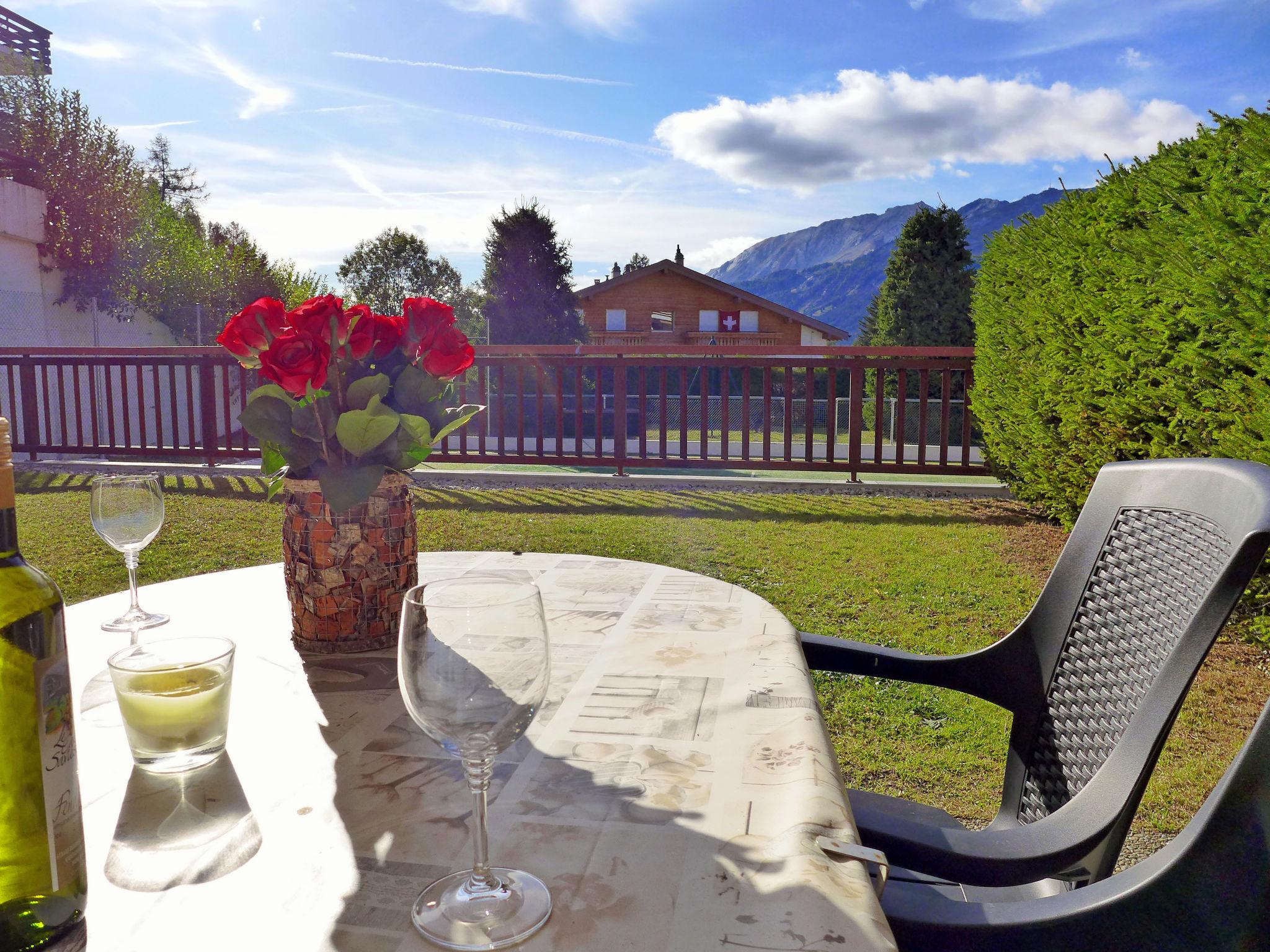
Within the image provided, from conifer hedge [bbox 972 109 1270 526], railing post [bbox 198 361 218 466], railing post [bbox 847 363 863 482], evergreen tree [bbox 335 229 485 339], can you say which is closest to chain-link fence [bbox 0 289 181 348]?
railing post [bbox 198 361 218 466]

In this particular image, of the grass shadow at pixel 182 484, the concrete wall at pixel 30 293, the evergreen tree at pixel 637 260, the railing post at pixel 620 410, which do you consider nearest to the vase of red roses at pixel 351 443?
the grass shadow at pixel 182 484

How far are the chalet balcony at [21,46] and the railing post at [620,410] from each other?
17061mm

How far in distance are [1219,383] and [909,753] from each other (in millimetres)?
1837

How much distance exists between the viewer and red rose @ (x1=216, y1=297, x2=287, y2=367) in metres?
1.10

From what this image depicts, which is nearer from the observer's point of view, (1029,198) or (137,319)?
A: (137,319)

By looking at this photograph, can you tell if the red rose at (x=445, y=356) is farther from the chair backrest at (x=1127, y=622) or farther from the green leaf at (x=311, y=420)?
the chair backrest at (x=1127, y=622)

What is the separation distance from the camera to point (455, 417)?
1150mm

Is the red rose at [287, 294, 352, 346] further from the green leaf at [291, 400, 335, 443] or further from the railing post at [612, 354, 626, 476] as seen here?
the railing post at [612, 354, 626, 476]

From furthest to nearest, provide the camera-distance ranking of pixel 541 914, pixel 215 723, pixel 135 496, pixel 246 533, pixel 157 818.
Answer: pixel 246 533, pixel 135 496, pixel 215 723, pixel 157 818, pixel 541 914

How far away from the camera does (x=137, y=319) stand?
743 inches

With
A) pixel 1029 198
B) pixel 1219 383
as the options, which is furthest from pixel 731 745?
pixel 1029 198

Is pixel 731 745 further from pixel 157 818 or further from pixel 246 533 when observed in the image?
pixel 246 533

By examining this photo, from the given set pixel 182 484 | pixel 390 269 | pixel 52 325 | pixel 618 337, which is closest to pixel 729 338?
pixel 618 337

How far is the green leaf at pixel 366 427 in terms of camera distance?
1036 mm
